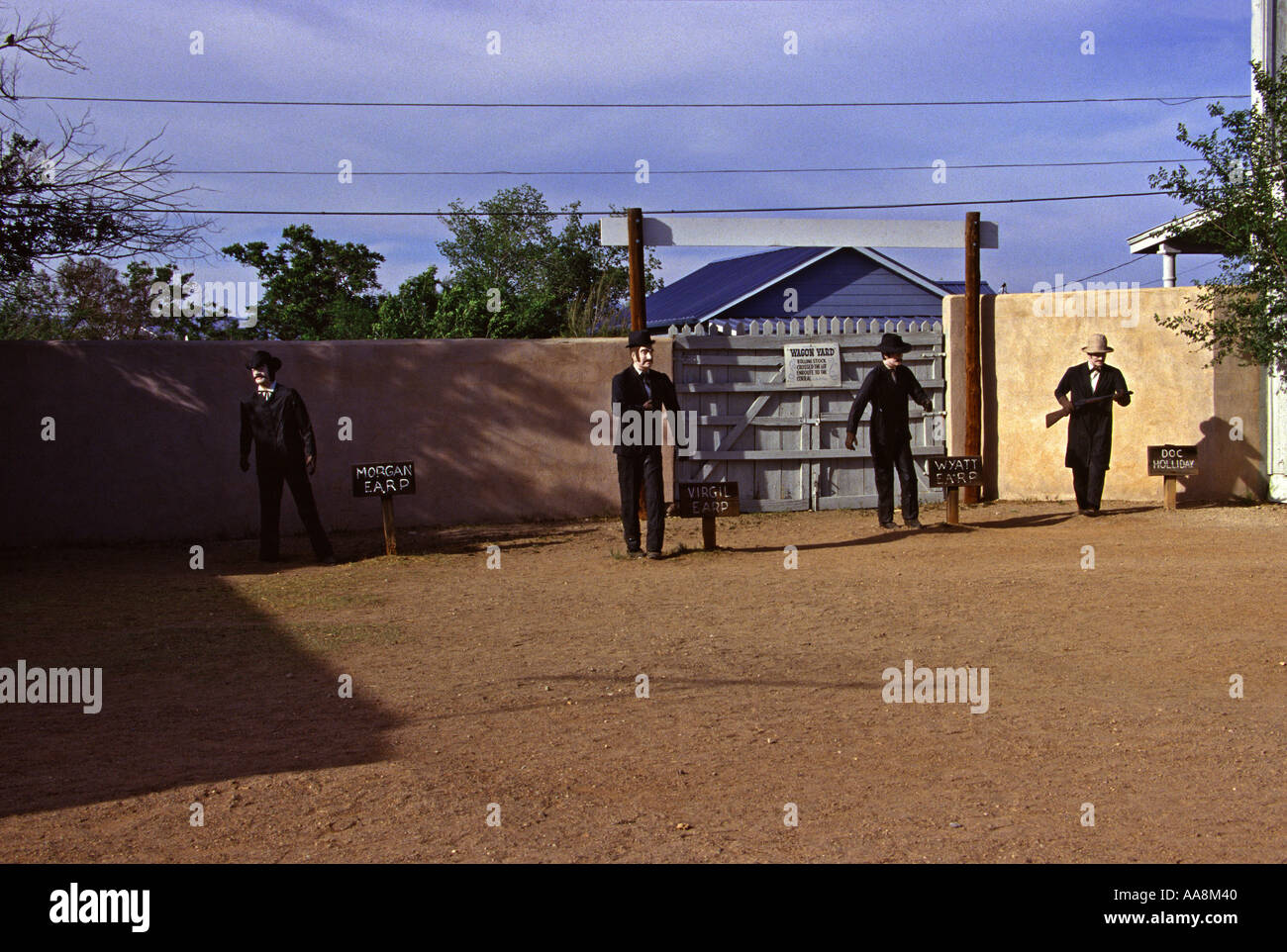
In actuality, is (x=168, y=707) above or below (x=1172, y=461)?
below

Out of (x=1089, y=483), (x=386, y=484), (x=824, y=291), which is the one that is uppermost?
(x=824, y=291)

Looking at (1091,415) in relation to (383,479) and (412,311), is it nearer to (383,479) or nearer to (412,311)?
(383,479)

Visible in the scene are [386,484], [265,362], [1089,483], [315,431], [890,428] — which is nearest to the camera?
[265,362]

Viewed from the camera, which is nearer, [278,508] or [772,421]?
[278,508]

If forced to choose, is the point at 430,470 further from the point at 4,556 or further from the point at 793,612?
the point at 793,612

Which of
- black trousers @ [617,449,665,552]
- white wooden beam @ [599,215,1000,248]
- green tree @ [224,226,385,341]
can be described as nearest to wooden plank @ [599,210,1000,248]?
white wooden beam @ [599,215,1000,248]

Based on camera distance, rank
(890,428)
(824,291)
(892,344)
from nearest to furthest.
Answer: (890,428) → (892,344) → (824,291)

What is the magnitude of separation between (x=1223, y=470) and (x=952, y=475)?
363cm

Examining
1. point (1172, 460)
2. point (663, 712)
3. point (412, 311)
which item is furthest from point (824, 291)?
point (663, 712)

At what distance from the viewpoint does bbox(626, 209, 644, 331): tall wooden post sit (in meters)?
13.7

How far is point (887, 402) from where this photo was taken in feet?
42.6

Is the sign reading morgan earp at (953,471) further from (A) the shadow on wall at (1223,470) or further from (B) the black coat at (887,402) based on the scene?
(A) the shadow on wall at (1223,470)

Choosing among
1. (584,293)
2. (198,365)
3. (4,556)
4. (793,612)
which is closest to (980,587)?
(793,612)

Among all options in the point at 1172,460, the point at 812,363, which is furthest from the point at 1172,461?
the point at 812,363
